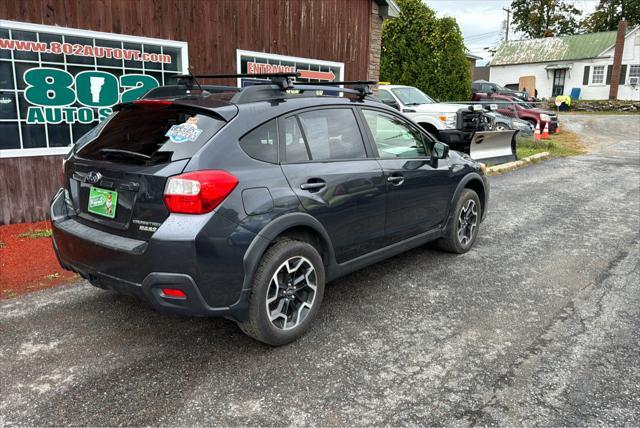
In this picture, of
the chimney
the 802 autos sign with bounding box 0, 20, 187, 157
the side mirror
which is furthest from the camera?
the chimney

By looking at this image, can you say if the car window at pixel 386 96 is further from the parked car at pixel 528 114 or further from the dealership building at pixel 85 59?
the parked car at pixel 528 114

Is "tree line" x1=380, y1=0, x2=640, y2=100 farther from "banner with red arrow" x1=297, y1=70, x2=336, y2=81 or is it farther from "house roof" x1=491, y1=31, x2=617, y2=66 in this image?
"house roof" x1=491, y1=31, x2=617, y2=66

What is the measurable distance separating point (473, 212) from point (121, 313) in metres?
3.72

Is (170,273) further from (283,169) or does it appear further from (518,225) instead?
(518,225)

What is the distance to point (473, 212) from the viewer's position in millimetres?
5504

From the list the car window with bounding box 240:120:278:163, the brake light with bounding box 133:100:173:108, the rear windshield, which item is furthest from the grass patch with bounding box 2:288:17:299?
the car window with bounding box 240:120:278:163

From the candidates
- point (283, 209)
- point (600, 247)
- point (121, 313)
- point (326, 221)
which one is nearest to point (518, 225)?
point (600, 247)

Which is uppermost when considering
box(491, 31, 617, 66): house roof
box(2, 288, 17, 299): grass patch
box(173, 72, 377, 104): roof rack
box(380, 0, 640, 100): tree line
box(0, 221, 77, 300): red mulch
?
box(491, 31, 617, 66): house roof

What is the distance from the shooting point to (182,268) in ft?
9.31

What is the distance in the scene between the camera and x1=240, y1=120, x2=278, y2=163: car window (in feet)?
10.5

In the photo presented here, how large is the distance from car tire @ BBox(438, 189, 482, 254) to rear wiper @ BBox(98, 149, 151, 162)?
10.5 ft

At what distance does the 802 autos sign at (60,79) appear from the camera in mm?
6172

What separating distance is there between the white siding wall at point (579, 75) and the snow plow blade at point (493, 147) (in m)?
29.1

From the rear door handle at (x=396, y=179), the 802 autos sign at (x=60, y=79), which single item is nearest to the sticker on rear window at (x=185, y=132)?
the rear door handle at (x=396, y=179)
